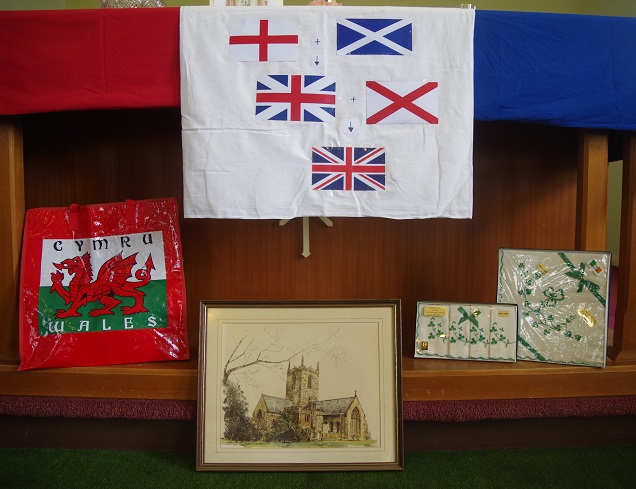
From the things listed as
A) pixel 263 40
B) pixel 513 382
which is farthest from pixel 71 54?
pixel 513 382

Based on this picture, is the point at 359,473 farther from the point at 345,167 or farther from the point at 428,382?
the point at 345,167

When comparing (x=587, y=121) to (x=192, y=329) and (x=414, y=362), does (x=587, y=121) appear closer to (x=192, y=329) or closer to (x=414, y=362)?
(x=414, y=362)

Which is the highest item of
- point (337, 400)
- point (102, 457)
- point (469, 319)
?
point (469, 319)

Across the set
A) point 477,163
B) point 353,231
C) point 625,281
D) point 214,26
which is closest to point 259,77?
point 214,26

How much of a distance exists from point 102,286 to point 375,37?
35.8 inches

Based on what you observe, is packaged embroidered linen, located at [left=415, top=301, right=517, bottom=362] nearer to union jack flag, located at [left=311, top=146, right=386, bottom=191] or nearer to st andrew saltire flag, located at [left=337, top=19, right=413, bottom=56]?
union jack flag, located at [left=311, top=146, right=386, bottom=191]

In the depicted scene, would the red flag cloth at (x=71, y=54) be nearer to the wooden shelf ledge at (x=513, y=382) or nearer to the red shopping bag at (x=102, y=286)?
the red shopping bag at (x=102, y=286)

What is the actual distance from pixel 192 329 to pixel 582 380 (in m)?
1.07

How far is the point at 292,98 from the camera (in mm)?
1069

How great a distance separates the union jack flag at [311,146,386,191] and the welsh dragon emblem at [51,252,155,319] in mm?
498

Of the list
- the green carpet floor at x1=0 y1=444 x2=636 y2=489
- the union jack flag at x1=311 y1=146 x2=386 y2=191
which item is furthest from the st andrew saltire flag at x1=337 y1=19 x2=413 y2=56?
the green carpet floor at x1=0 y1=444 x2=636 y2=489

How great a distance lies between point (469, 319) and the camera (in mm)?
1166

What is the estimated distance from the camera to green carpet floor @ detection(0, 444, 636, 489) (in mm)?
971

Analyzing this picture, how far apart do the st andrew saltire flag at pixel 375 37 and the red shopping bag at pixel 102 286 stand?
589 mm
